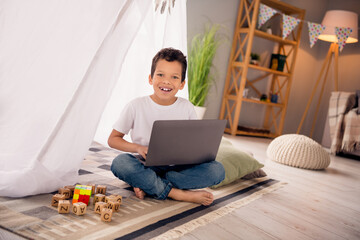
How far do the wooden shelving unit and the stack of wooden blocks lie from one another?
9.37 ft

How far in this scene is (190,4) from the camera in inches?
134

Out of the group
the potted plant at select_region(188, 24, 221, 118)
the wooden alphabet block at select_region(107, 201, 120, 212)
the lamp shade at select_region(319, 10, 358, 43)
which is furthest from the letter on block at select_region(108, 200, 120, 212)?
the lamp shade at select_region(319, 10, 358, 43)

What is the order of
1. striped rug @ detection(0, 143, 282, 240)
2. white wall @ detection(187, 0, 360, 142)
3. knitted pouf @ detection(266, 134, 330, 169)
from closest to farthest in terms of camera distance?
striped rug @ detection(0, 143, 282, 240) < knitted pouf @ detection(266, 134, 330, 169) < white wall @ detection(187, 0, 360, 142)

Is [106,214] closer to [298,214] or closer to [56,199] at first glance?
[56,199]

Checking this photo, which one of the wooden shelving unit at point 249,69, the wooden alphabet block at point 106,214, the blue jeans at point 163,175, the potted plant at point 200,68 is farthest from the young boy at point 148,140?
the wooden shelving unit at point 249,69

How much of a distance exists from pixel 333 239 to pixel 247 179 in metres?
0.68

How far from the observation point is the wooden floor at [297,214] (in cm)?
107

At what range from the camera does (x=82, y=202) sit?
1.05 metres

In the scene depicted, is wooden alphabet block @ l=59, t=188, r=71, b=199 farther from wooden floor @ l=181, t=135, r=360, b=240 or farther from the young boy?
wooden floor @ l=181, t=135, r=360, b=240

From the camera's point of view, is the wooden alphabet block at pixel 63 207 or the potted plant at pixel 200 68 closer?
the wooden alphabet block at pixel 63 207

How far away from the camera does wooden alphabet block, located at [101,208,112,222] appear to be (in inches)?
37.6

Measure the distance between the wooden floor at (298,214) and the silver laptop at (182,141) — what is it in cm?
26

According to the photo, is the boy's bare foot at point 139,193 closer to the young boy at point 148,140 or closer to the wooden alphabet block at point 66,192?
the young boy at point 148,140

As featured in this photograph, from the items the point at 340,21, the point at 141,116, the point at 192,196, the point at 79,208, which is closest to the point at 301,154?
the point at 192,196
